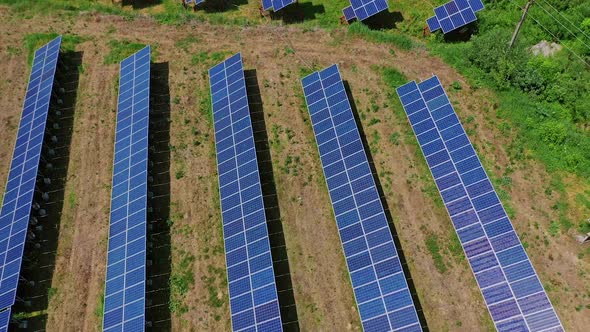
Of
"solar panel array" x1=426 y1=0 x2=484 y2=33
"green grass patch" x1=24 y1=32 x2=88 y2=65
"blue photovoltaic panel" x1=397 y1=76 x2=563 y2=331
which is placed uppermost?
"green grass patch" x1=24 y1=32 x2=88 y2=65

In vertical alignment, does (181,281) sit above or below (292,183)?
below

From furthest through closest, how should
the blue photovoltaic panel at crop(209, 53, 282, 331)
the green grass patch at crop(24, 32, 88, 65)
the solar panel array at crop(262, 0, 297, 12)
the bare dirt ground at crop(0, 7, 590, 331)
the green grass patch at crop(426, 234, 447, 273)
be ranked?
1. the solar panel array at crop(262, 0, 297, 12)
2. the green grass patch at crop(24, 32, 88, 65)
3. the green grass patch at crop(426, 234, 447, 273)
4. the bare dirt ground at crop(0, 7, 590, 331)
5. the blue photovoltaic panel at crop(209, 53, 282, 331)

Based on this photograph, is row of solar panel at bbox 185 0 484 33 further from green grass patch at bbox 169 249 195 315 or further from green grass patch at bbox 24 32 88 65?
green grass patch at bbox 169 249 195 315

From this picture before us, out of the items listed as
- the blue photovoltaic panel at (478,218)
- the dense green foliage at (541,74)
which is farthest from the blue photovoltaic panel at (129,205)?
the dense green foliage at (541,74)

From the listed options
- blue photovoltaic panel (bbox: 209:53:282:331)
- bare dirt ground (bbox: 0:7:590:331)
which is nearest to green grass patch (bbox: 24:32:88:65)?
bare dirt ground (bbox: 0:7:590:331)

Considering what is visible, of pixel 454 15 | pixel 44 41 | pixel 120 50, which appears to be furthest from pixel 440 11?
pixel 44 41

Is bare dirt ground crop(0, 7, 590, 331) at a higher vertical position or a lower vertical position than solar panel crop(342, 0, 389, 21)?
lower

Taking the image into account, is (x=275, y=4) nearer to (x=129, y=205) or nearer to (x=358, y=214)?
(x=129, y=205)
